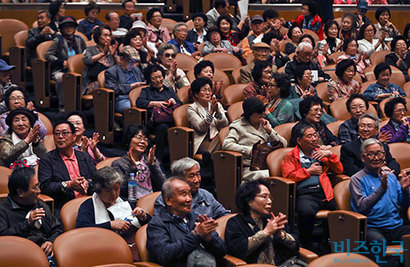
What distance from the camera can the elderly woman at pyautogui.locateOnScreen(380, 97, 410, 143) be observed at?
17.1 feet

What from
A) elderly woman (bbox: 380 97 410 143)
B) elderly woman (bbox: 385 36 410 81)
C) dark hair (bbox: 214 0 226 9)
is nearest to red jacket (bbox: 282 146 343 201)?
elderly woman (bbox: 380 97 410 143)

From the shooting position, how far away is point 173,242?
3410mm

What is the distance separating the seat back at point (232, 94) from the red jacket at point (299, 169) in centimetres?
136

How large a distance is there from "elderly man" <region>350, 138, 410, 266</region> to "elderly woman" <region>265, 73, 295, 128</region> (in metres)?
1.20

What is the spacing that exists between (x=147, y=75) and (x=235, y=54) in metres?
1.77

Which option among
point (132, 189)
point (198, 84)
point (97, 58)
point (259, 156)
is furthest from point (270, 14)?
point (132, 189)

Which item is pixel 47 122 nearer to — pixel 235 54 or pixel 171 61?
pixel 171 61

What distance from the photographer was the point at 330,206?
4578 millimetres

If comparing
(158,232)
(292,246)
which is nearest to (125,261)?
(158,232)

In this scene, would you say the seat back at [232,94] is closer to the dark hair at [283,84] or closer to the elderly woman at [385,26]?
the dark hair at [283,84]

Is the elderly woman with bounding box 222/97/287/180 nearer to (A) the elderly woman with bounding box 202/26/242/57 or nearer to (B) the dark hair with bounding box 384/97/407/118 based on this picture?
(B) the dark hair with bounding box 384/97/407/118

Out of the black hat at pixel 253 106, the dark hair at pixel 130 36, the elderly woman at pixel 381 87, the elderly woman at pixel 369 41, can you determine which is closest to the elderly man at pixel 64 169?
the black hat at pixel 253 106

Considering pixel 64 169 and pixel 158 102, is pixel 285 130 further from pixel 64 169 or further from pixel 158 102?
pixel 64 169

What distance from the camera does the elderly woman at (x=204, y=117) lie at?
5.21 meters
